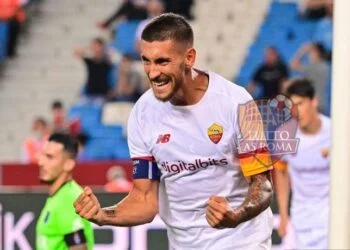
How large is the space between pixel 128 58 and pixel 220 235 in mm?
11144

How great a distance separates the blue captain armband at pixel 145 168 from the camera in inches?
195

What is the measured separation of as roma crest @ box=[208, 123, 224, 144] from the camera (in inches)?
186

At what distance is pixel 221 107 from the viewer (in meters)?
4.75

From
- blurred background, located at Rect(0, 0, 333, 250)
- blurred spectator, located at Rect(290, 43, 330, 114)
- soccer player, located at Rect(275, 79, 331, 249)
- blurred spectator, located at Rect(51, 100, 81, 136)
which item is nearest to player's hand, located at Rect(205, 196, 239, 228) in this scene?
soccer player, located at Rect(275, 79, 331, 249)

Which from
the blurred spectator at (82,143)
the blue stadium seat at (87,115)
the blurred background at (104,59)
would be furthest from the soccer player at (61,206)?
the blue stadium seat at (87,115)

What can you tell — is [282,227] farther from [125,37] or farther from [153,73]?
[125,37]

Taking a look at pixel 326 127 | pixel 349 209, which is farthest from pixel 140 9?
pixel 349 209

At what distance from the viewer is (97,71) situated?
15906mm

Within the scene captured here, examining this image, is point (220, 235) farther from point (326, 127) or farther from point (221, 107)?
point (326, 127)

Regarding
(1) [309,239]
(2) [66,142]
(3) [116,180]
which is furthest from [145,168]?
(3) [116,180]

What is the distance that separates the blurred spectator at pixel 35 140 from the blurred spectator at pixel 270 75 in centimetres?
293

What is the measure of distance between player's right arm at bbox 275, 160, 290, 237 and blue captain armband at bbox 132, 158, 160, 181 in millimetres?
4103

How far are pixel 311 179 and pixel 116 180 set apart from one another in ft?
12.8

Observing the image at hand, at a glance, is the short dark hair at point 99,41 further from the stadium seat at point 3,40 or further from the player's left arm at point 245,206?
the player's left arm at point 245,206
